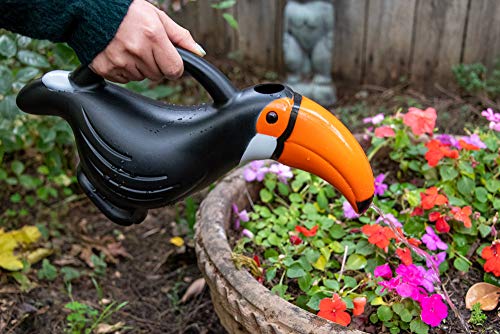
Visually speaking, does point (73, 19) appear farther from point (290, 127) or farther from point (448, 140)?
point (448, 140)

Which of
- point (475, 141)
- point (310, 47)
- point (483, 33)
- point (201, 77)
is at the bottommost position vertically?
point (310, 47)

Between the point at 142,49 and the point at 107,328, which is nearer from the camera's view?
the point at 142,49

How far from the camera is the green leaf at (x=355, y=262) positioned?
4.50ft

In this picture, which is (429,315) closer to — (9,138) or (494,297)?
(494,297)

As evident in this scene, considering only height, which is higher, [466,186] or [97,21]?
[97,21]

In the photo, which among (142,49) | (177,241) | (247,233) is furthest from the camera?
(177,241)

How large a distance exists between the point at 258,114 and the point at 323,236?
0.54 meters

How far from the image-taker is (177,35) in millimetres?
995

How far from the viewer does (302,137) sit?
3.36 ft

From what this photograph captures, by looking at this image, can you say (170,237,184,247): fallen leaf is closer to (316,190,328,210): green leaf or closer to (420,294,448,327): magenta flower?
(316,190,328,210): green leaf

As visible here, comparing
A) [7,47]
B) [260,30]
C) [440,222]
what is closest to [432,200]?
[440,222]

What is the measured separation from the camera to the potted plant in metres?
1.20

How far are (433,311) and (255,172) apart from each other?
63cm

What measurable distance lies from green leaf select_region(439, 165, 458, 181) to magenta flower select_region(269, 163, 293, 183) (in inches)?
15.5
